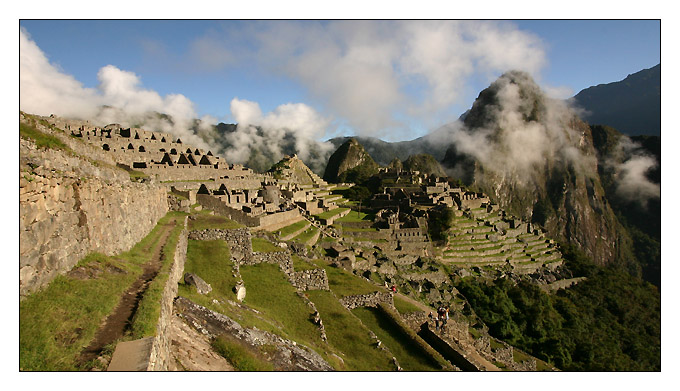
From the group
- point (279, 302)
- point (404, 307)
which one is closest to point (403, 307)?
point (404, 307)

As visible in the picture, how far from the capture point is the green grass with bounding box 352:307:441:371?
11818mm

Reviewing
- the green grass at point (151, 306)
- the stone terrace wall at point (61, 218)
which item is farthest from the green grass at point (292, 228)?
the green grass at point (151, 306)

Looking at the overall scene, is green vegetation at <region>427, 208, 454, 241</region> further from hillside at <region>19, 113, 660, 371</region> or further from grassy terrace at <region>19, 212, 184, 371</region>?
grassy terrace at <region>19, 212, 184, 371</region>

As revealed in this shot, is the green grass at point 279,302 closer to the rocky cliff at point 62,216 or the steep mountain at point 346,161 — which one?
the rocky cliff at point 62,216

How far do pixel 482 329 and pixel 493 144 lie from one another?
531 feet

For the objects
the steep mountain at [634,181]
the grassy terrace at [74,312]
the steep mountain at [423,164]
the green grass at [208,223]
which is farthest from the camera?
the steep mountain at [634,181]

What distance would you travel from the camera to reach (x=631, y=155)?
586 ft

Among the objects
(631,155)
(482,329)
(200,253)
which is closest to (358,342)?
(200,253)

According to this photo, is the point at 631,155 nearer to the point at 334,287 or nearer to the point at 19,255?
the point at 334,287

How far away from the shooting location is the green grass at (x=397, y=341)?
38.8ft

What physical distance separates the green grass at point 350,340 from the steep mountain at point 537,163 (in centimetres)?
15261

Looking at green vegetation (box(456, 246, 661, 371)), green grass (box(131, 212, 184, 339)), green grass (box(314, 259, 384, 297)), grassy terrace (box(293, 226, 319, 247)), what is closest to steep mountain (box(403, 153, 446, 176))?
green vegetation (box(456, 246, 661, 371))

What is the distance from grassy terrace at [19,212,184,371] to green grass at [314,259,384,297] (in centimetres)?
938

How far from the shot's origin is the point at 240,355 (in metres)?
6.88
